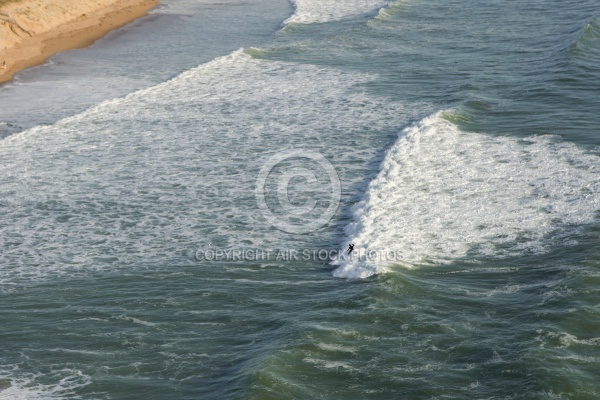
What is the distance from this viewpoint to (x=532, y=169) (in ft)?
67.3

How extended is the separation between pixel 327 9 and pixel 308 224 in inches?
1086

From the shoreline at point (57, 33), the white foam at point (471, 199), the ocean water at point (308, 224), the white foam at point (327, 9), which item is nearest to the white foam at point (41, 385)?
the ocean water at point (308, 224)

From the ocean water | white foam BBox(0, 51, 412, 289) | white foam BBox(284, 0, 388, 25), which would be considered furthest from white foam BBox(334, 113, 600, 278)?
white foam BBox(284, 0, 388, 25)

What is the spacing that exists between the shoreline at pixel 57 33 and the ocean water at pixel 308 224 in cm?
159

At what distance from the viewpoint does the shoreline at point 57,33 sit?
3475 cm

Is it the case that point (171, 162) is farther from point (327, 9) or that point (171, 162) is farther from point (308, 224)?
point (327, 9)

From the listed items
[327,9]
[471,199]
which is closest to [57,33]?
[327,9]

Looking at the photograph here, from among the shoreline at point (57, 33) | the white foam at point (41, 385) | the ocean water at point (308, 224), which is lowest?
the white foam at point (41, 385)

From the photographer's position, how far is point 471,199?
18.9 metres

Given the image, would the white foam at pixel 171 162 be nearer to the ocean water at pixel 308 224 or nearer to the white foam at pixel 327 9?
the ocean water at pixel 308 224

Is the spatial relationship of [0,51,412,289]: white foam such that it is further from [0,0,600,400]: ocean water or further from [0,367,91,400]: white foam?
[0,367,91,400]: white foam

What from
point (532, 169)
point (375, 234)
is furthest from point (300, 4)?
point (375, 234)

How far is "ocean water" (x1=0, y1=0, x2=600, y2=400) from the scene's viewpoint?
42.1ft

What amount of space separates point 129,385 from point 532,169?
459 inches
